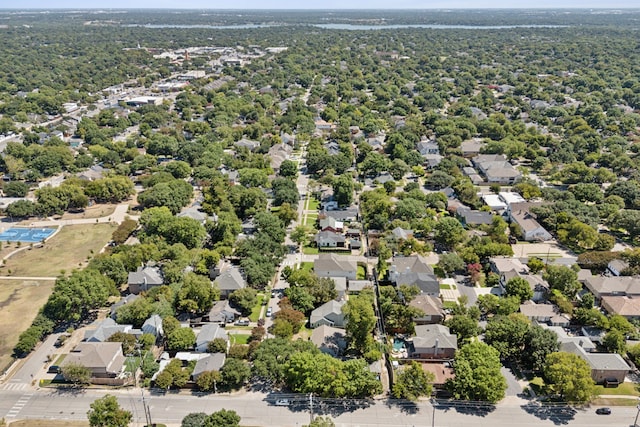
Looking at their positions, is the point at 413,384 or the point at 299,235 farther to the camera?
the point at 299,235

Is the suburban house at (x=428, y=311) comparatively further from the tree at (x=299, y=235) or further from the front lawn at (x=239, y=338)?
the tree at (x=299, y=235)

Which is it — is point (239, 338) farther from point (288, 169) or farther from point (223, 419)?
point (288, 169)

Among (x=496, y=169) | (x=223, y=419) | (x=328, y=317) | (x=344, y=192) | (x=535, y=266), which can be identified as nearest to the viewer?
(x=223, y=419)

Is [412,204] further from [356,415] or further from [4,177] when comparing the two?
[4,177]

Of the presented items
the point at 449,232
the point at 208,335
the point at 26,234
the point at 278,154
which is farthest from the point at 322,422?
the point at 278,154

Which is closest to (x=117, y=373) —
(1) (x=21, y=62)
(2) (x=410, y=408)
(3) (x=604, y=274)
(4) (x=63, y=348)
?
(4) (x=63, y=348)

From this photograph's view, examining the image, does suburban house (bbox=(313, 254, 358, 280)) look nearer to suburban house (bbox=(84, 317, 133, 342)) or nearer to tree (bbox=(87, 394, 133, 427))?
suburban house (bbox=(84, 317, 133, 342))

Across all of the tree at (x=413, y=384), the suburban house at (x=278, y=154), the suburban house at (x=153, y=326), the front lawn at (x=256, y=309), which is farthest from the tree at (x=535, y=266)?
the suburban house at (x=278, y=154)
